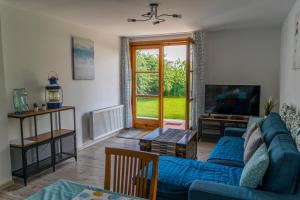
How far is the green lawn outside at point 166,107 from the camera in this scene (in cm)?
590

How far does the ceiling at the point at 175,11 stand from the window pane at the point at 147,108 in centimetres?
201

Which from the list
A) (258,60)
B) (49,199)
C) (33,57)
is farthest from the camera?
(258,60)

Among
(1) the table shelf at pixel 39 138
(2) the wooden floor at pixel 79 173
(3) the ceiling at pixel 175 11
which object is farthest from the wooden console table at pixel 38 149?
(3) the ceiling at pixel 175 11

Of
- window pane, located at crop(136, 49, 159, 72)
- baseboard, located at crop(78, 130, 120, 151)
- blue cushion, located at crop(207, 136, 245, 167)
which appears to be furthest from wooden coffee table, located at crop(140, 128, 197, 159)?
window pane, located at crop(136, 49, 159, 72)

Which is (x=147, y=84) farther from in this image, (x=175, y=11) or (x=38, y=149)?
(x=38, y=149)

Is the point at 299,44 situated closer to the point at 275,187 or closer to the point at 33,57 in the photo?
the point at 275,187

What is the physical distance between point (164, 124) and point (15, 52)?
3827 millimetres

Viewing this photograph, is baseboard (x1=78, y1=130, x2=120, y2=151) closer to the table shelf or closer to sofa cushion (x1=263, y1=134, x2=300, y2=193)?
the table shelf

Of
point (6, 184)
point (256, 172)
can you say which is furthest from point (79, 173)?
point (256, 172)

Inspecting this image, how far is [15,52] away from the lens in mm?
3268

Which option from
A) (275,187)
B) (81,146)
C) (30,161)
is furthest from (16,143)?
(275,187)

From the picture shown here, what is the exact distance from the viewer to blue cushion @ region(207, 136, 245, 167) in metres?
2.73

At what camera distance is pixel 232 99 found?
4875mm

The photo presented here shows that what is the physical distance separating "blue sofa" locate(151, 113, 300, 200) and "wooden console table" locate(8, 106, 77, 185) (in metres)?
1.76
